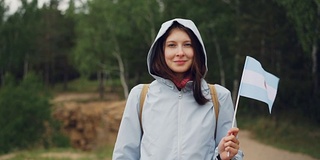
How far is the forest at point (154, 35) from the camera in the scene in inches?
682

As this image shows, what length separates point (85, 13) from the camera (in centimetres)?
2995

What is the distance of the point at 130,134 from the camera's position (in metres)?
2.55

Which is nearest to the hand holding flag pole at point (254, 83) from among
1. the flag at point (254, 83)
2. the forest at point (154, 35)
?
the flag at point (254, 83)

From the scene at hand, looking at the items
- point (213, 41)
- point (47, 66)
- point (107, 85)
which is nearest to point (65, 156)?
point (213, 41)

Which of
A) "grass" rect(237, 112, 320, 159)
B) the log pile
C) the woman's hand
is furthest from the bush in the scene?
the woman's hand

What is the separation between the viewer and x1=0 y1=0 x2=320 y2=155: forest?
17.3 meters

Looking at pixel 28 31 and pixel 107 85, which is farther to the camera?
pixel 107 85

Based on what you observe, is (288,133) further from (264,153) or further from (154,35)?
(154,35)

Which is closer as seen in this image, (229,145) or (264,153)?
(229,145)

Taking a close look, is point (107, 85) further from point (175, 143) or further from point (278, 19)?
point (175, 143)

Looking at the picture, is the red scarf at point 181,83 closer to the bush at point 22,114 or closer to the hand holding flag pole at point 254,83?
the hand holding flag pole at point 254,83

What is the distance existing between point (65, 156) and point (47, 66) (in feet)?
92.7

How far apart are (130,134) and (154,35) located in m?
25.8

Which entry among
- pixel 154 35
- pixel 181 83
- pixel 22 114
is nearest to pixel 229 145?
pixel 181 83
